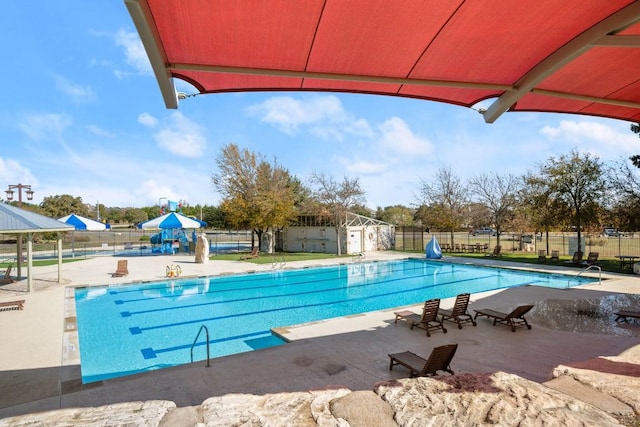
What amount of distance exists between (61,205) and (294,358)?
56984 millimetres

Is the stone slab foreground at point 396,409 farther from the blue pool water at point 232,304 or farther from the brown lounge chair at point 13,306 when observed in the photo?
the brown lounge chair at point 13,306

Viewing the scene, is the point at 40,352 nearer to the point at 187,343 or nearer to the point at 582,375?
the point at 187,343

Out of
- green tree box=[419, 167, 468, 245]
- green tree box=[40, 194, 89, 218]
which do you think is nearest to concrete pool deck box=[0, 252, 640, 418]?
green tree box=[419, 167, 468, 245]

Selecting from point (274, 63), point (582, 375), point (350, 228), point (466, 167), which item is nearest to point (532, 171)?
point (466, 167)

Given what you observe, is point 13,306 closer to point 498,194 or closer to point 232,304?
point 232,304

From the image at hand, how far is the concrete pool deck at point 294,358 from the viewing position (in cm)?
543

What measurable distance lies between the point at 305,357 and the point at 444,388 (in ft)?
10.7

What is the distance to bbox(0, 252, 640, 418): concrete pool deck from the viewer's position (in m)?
5.43

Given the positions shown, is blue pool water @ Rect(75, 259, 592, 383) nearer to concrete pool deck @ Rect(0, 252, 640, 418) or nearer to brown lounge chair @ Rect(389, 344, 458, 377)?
concrete pool deck @ Rect(0, 252, 640, 418)

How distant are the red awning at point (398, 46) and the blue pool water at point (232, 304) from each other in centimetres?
718

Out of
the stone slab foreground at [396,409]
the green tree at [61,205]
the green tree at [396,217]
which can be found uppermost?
the green tree at [61,205]

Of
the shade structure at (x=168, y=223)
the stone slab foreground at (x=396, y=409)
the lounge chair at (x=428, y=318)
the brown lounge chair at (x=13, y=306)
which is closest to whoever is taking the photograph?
the stone slab foreground at (x=396, y=409)

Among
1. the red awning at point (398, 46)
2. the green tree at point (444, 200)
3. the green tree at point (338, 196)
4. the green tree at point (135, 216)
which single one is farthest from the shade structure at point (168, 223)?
the green tree at point (135, 216)

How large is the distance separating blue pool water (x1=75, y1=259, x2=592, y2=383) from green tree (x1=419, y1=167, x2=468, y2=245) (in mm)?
8613
